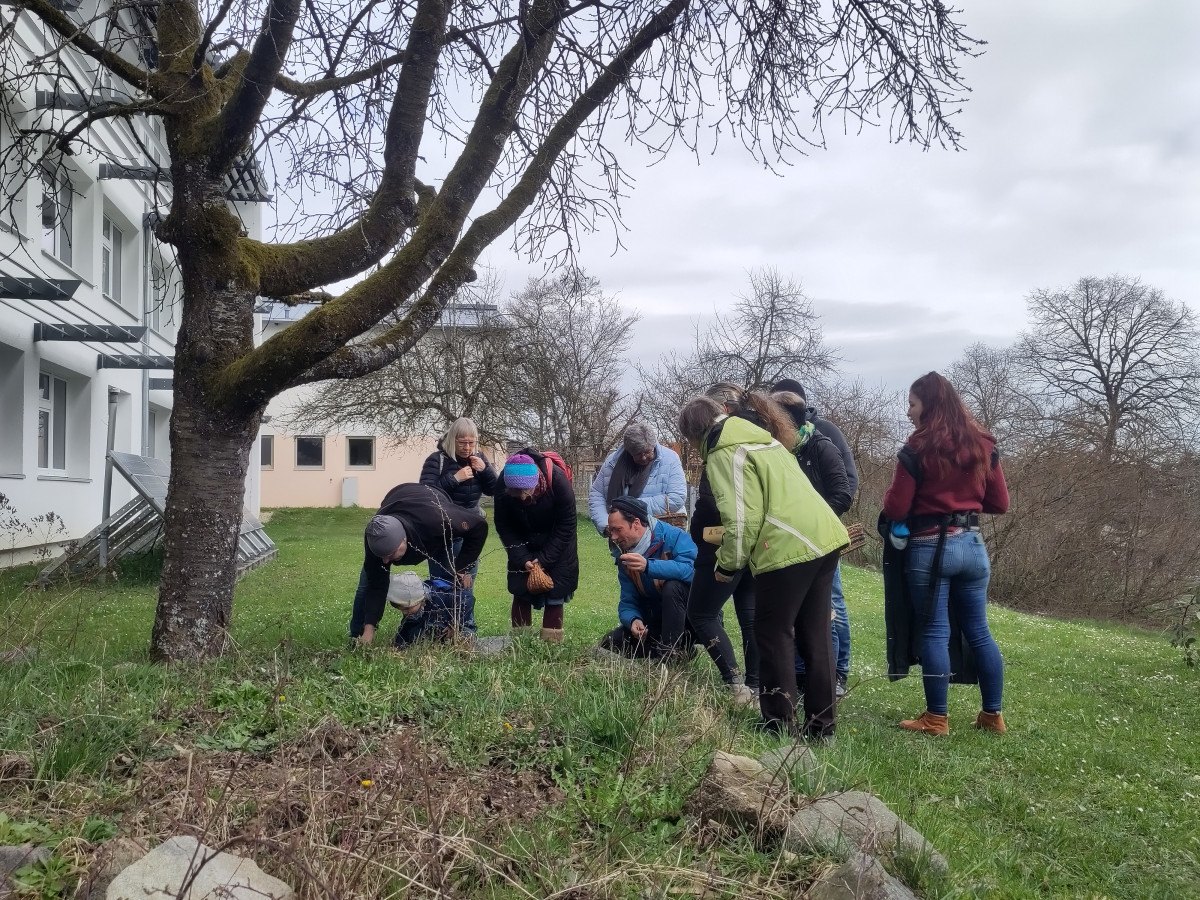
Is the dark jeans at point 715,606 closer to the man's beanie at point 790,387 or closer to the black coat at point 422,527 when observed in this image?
the man's beanie at point 790,387

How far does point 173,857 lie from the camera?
2.28 meters

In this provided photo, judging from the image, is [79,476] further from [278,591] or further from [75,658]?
[75,658]

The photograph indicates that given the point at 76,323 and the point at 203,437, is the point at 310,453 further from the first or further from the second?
the point at 203,437

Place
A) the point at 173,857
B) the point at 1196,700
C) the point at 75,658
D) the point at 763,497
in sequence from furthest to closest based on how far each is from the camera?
the point at 1196,700 < the point at 75,658 < the point at 763,497 < the point at 173,857

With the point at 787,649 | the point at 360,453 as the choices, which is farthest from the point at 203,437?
the point at 360,453

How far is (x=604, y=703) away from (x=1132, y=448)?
22.4 metres

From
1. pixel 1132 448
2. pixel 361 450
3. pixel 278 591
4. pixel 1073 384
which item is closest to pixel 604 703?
pixel 278 591

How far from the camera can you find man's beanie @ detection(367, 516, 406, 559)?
520 centimetres

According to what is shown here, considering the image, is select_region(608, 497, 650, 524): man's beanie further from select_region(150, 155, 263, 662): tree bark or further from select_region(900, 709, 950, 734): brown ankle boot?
select_region(150, 155, 263, 662): tree bark

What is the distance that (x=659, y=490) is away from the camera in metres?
6.38

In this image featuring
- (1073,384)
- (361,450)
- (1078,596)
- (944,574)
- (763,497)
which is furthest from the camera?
(361,450)

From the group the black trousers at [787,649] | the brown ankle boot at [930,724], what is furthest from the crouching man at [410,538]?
the brown ankle boot at [930,724]

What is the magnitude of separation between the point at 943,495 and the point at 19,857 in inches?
170

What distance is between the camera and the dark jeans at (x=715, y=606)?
497 cm
